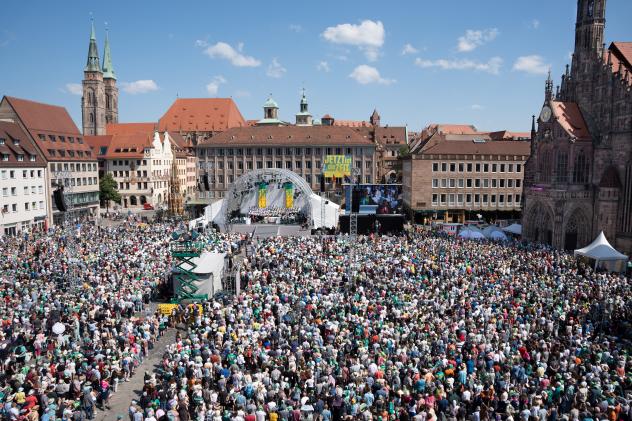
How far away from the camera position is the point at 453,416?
42.1ft

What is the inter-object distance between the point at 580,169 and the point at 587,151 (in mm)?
1479

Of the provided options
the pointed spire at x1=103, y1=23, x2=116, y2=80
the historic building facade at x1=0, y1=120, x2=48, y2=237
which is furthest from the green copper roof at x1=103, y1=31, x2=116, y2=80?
the historic building facade at x1=0, y1=120, x2=48, y2=237

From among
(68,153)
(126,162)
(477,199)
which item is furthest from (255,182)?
(126,162)

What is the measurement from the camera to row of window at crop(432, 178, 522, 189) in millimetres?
58969

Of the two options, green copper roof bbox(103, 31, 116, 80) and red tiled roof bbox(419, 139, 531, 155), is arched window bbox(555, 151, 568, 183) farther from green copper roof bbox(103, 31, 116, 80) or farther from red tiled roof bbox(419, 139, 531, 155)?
green copper roof bbox(103, 31, 116, 80)

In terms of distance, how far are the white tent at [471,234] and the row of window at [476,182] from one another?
20600 mm

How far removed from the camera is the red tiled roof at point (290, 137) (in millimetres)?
76750

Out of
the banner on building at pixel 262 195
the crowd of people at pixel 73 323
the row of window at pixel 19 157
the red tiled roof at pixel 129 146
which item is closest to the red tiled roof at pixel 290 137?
the red tiled roof at pixel 129 146

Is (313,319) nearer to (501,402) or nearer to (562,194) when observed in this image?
(501,402)

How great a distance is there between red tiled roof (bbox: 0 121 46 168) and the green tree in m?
19.7

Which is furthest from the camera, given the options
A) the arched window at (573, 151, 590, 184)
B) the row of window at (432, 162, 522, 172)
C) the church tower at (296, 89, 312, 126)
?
the church tower at (296, 89, 312, 126)

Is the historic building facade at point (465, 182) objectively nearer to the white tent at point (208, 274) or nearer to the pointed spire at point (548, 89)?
the pointed spire at point (548, 89)

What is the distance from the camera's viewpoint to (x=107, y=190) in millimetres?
72688

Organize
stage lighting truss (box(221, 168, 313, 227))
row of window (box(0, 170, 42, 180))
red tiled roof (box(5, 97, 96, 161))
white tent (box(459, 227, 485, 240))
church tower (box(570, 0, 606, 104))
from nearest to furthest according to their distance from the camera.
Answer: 1. white tent (box(459, 227, 485, 240))
2. church tower (box(570, 0, 606, 104))
3. row of window (box(0, 170, 42, 180))
4. stage lighting truss (box(221, 168, 313, 227))
5. red tiled roof (box(5, 97, 96, 161))
